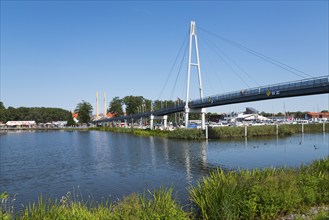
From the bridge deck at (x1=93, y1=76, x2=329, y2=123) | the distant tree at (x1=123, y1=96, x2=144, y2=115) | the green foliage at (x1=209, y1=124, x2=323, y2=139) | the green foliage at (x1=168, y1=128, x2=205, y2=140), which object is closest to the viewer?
the bridge deck at (x1=93, y1=76, x2=329, y2=123)

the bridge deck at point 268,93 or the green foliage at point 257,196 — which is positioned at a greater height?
the bridge deck at point 268,93

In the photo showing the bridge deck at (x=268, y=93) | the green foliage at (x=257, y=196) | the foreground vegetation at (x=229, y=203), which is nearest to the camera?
the foreground vegetation at (x=229, y=203)

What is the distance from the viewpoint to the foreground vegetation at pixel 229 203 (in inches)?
404

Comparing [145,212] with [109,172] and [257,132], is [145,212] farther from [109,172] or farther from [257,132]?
[257,132]

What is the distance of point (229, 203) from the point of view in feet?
39.5

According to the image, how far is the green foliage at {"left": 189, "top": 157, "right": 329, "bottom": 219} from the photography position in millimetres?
12234

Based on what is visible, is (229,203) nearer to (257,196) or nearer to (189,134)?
(257,196)

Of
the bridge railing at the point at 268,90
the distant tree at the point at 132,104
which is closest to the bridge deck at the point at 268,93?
the bridge railing at the point at 268,90

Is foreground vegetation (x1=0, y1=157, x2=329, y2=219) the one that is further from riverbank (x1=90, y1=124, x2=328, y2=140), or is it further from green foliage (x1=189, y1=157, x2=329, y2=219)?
riverbank (x1=90, y1=124, x2=328, y2=140)

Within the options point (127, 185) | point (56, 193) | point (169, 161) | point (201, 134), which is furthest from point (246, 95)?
point (56, 193)

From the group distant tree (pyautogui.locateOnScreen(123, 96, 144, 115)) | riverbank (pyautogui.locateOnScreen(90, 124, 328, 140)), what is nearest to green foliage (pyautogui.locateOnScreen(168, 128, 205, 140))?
riverbank (pyautogui.locateOnScreen(90, 124, 328, 140))

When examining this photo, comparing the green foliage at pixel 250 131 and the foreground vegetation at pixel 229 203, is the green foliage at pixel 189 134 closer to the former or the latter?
the green foliage at pixel 250 131

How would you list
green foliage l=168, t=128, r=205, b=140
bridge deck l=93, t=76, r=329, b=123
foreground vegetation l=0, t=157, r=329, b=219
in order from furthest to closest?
green foliage l=168, t=128, r=205, b=140 < bridge deck l=93, t=76, r=329, b=123 < foreground vegetation l=0, t=157, r=329, b=219

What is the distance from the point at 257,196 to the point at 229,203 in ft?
4.25
